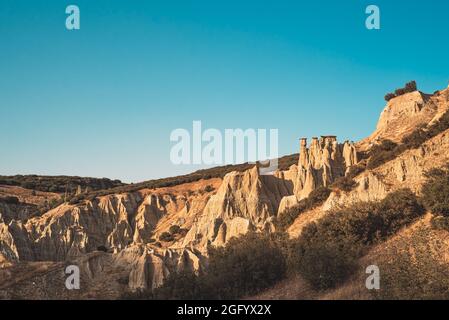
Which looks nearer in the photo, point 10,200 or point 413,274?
point 413,274

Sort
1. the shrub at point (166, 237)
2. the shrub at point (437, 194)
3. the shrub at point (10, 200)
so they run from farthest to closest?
the shrub at point (10, 200) < the shrub at point (166, 237) < the shrub at point (437, 194)

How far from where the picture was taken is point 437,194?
2262 cm

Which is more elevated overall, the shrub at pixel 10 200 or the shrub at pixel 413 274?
the shrub at pixel 10 200

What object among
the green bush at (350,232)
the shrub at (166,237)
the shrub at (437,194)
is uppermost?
the shrub at (437,194)

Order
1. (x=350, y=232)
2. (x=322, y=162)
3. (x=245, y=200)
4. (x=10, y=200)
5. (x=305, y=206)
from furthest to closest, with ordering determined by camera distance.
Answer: (x=10, y=200) → (x=245, y=200) → (x=322, y=162) → (x=305, y=206) → (x=350, y=232)

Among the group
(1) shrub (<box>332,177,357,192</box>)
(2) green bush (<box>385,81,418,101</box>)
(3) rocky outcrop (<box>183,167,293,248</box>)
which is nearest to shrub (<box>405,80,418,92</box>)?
(2) green bush (<box>385,81,418,101</box>)

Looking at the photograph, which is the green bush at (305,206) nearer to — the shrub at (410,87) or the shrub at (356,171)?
the shrub at (356,171)

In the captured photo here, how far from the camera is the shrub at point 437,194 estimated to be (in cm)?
2180

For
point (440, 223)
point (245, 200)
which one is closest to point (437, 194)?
point (440, 223)

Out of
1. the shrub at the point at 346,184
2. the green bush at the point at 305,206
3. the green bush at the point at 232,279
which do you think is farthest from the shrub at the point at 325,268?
the green bush at the point at 305,206

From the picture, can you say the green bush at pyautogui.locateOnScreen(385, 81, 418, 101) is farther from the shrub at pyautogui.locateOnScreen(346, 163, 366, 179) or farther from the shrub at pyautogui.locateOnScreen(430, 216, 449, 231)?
the shrub at pyautogui.locateOnScreen(430, 216, 449, 231)

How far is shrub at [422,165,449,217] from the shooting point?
71.5ft

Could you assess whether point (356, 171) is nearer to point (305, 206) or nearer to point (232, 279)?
point (305, 206)
